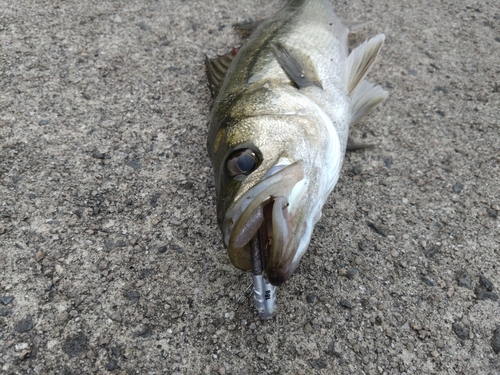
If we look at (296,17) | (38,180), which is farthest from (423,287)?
(38,180)

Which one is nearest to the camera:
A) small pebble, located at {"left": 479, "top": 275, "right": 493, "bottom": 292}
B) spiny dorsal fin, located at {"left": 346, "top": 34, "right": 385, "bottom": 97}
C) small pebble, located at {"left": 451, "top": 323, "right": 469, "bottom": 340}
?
small pebble, located at {"left": 451, "top": 323, "right": 469, "bottom": 340}

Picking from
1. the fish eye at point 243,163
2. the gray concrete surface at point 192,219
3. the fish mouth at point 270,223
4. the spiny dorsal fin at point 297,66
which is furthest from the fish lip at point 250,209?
the spiny dorsal fin at point 297,66

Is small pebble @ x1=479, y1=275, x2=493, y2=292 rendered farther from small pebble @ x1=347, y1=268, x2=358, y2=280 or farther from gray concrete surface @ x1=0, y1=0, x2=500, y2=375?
small pebble @ x1=347, y1=268, x2=358, y2=280

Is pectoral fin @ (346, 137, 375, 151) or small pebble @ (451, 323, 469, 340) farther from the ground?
pectoral fin @ (346, 137, 375, 151)

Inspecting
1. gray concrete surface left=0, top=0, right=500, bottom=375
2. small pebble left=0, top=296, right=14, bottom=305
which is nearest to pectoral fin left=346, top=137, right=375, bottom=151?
gray concrete surface left=0, top=0, right=500, bottom=375

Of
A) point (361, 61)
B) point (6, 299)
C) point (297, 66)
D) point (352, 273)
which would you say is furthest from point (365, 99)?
point (6, 299)

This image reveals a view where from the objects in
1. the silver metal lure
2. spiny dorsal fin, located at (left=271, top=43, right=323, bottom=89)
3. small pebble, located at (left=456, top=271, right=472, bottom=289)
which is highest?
spiny dorsal fin, located at (left=271, top=43, right=323, bottom=89)

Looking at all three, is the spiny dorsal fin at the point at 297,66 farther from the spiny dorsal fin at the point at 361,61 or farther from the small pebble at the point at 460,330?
the small pebble at the point at 460,330
